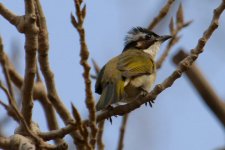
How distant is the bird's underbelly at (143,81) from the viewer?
468cm

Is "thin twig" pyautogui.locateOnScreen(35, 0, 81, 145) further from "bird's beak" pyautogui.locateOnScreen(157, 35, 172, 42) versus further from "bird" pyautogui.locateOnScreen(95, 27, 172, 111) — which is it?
"bird's beak" pyautogui.locateOnScreen(157, 35, 172, 42)

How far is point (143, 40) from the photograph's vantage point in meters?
6.47

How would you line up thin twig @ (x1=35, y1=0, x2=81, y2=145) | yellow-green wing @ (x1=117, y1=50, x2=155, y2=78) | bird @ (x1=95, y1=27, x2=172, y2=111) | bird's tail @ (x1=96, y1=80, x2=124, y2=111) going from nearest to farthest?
thin twig @ (x1=35, y1=0, x2=81, y2=145)
bird's tail @ (x1=96, y1=80, x2=124, y2=111)
bird @ (x1=95, y1=27, x2=172, y2=111)
yellow-green wing @ (x1=117, y1=50, x2=155, y2=78)

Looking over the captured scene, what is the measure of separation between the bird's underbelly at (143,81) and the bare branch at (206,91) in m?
0.51

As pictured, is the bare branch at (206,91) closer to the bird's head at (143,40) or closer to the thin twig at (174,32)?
the thin twig at (174,32)

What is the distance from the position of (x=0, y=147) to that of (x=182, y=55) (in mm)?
2844

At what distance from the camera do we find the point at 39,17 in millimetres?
3818

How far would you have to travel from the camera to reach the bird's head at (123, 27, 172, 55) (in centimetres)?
627

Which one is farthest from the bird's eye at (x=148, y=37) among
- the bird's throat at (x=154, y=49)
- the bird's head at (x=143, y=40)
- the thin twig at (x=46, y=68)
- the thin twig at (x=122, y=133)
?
the thin twig at (x=46, y=68)

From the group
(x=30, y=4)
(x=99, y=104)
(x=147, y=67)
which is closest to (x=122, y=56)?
(x=147, y=67)

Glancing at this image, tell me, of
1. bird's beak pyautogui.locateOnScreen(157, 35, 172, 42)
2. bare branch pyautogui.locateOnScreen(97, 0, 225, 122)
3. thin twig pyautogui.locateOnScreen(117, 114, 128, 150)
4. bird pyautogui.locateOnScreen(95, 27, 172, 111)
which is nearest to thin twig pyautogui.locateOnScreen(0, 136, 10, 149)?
bare branch pyautogui.locateOnScreen(97, 0, 225, 122)

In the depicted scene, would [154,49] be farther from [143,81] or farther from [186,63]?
[186,63]

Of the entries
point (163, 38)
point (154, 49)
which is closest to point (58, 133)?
point (163, 38)

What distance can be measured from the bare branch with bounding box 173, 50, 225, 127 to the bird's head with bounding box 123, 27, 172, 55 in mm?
715
